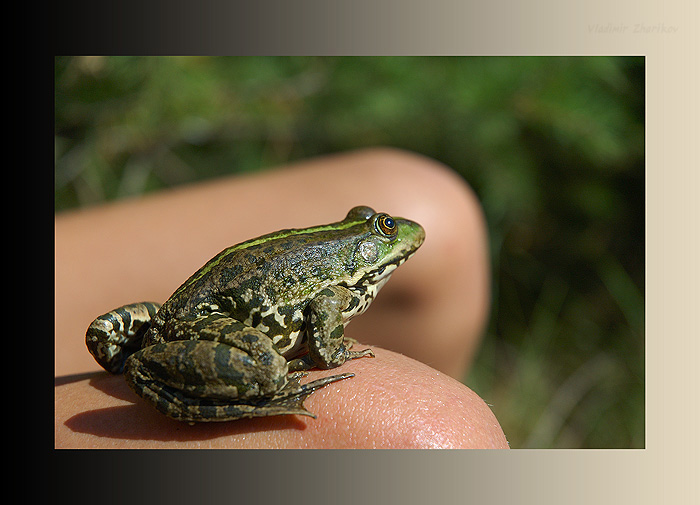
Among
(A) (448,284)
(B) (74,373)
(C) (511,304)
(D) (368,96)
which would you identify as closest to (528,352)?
(C) (511,304)

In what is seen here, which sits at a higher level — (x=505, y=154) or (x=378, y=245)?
(x=505, y=154)

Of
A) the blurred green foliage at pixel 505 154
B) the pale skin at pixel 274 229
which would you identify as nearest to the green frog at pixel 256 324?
the pale skin at pixel 274 229

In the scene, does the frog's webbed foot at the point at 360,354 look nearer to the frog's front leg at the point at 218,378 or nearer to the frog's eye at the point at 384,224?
the frog's front leg at the point at 218,378

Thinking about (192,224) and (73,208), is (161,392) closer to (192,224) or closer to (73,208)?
(192,224)

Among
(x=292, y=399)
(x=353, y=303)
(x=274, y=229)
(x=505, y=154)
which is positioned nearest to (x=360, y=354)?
(x=353, y=303)

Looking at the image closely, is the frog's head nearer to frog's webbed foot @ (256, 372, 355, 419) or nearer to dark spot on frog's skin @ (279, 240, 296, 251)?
dark spot on frog's skin @ (279, 240, 296, 251)

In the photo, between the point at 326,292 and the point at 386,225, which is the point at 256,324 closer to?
the point at 326,292
